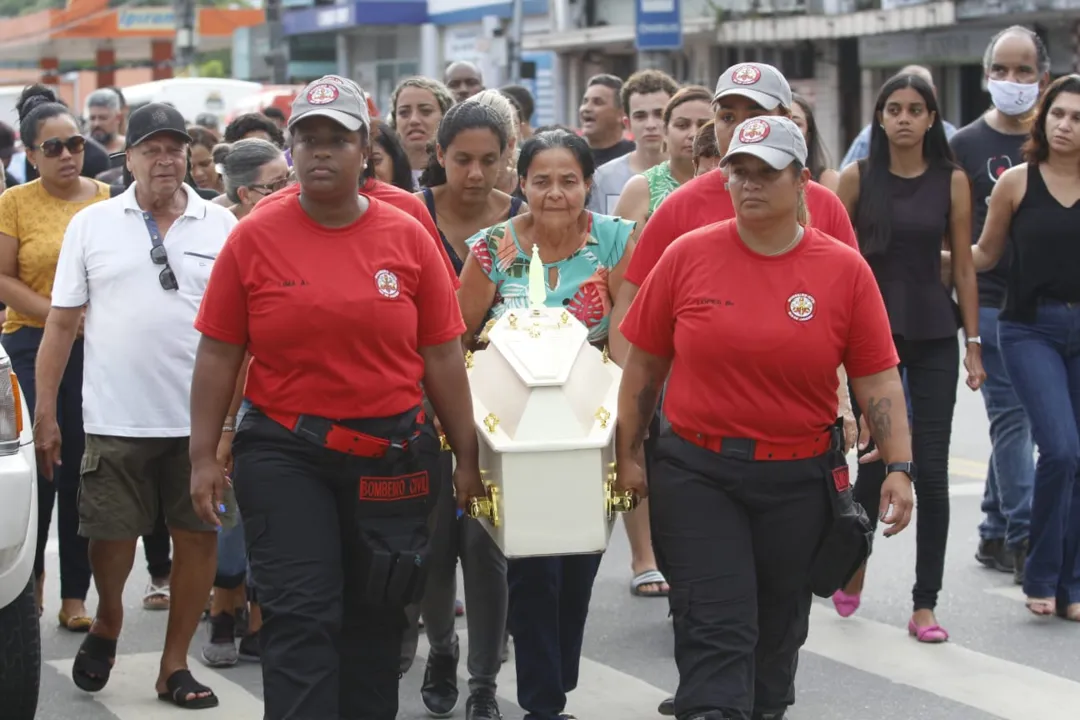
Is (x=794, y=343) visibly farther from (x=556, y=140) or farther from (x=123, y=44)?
(x=123, y=44)

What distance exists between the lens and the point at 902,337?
792 centimetres

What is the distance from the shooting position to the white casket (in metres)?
5.55

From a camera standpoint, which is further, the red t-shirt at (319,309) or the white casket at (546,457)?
the white casket at (546,457)

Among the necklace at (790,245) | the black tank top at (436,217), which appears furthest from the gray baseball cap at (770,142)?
the black tank top at (436,217)

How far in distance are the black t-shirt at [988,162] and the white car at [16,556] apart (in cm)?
486

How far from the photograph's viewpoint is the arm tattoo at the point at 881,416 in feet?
18.8

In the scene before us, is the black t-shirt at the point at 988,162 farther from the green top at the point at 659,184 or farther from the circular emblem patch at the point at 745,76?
the circular emblem patch at the point at 745,76

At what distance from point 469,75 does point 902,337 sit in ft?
16.7

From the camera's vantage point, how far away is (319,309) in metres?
5.38

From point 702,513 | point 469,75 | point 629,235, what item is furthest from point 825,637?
point 469,75

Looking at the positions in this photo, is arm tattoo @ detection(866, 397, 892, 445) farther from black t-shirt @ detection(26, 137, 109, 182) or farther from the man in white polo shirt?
black t-shirt @ detection(26, 137, 109, 182)

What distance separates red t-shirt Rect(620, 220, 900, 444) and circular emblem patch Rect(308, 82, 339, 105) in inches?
41.8

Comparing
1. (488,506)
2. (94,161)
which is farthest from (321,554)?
(94,161)

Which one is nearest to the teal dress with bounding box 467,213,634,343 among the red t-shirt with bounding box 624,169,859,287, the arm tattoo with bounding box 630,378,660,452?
the red t-shirt with bounding box 624,169,859,287
